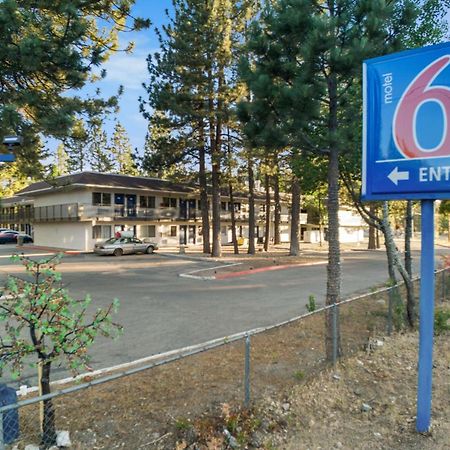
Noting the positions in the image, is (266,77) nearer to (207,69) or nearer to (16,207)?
(207,69)

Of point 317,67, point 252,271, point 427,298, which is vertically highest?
point 317,67

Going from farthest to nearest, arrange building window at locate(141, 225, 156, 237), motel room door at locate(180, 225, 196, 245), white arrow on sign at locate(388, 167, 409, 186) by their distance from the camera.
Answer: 1. motel room door at locate(180, 225, 196, 245)
2. building window at locate(141, 225, 156, 237)
3. white arrow on sign at locate(388, 167, 409, 186)

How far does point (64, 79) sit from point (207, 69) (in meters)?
13.7

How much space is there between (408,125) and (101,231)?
Result: 32.7m

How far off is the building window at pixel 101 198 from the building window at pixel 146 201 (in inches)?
135

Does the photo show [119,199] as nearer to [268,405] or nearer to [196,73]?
[196,73]

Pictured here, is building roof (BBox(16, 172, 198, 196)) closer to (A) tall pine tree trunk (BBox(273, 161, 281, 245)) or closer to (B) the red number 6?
(A) tall pine tree trunk (BBox(273, 161, 281, 245))

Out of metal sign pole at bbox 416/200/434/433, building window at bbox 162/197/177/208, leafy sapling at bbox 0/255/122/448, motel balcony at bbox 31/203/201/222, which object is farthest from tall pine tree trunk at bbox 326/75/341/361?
building window at bbox 162/197/177/208

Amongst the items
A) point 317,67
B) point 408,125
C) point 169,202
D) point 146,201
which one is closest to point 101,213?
point 146,201

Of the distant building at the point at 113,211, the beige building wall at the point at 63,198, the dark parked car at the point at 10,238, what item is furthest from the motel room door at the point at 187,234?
the dark parked car at the point at 10,238

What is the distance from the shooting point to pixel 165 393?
534 centimetres

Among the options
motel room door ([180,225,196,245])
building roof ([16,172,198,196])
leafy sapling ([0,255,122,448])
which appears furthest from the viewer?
motel room door ([180,225,196,245])

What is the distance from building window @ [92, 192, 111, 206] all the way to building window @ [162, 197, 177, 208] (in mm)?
6174

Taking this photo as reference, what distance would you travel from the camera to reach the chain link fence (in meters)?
3.94
